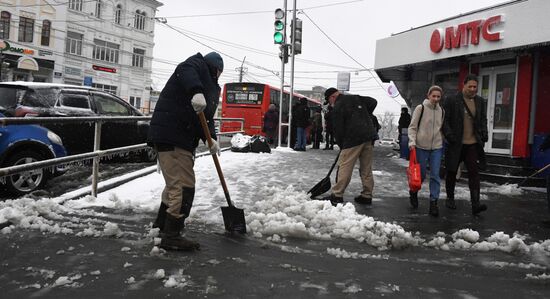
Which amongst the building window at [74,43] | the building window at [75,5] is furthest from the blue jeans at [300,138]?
the building window at [75,5]

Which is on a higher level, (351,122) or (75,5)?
(75,5)

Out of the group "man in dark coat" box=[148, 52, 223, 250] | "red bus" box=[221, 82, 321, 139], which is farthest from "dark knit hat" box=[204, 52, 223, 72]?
"red bus" box=[221, 82, 321, 139]

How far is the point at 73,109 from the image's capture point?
30.2ft

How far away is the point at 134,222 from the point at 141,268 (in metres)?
1.48

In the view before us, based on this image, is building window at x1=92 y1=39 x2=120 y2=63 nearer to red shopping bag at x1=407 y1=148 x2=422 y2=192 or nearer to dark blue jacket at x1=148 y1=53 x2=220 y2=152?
red shopping bag at x1=407 y1=148 x2=422 y2=192

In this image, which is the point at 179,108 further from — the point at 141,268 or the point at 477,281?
the point at 477,281

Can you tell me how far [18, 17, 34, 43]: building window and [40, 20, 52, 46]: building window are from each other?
3.46ft

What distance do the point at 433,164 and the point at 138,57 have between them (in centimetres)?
4458

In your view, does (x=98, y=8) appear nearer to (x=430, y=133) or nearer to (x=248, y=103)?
(x=248, y=103)

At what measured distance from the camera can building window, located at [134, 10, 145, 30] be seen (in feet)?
151

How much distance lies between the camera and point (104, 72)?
43.1 meters

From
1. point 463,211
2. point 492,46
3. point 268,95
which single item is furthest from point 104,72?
point 463,211

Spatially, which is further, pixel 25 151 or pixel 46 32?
pixel 46 32

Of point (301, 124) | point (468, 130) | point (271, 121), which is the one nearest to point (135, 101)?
point (271, 121)
